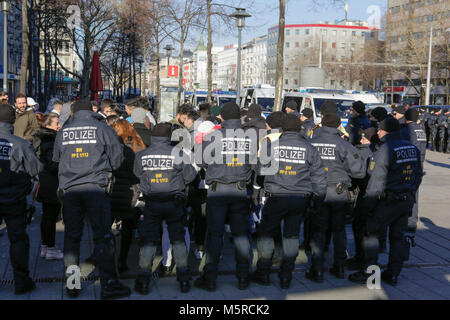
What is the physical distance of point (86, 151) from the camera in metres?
5.30

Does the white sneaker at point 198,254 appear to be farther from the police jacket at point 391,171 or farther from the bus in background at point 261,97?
the bus in background at point 261,97

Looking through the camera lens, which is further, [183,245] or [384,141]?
[384,141]

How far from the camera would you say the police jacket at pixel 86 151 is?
17.3 ft

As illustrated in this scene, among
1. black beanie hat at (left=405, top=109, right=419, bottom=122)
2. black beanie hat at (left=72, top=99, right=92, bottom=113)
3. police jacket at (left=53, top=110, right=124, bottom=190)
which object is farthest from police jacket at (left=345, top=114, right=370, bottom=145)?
black beanie hat at (left=72, top=99, right=92, bottom=113)

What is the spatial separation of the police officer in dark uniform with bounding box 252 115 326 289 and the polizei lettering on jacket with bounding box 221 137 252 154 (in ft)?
0.82

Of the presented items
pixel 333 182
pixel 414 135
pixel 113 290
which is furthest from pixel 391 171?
pixel 113 290

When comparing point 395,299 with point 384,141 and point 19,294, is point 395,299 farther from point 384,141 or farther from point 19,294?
point 19,294

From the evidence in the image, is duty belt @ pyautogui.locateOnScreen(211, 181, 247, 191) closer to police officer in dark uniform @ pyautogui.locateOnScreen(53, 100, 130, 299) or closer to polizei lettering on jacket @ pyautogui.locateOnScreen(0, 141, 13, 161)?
police officer in dark uniform @ pyautogui.locateOnScreen(53, 100, 130, 299)

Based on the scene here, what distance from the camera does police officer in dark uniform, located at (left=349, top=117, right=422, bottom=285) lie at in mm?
5805
